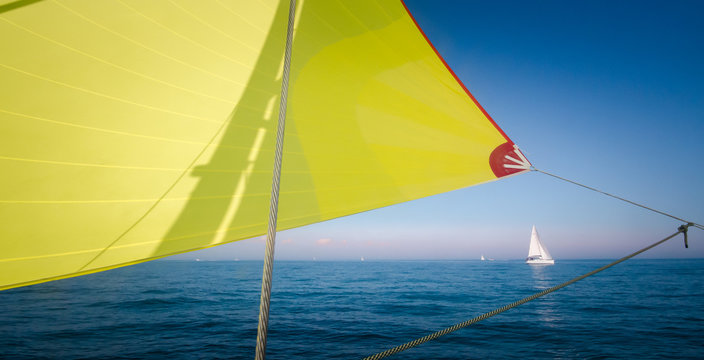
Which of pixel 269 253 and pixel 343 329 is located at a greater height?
pixel 269 253

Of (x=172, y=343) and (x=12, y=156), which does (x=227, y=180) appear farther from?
(x=172, y=343)

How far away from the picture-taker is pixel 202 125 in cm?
208

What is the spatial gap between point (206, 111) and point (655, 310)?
78.2 ft

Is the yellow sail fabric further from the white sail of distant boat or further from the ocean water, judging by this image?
the white sail of distant boat

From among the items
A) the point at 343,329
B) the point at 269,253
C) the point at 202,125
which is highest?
the point at 202,125

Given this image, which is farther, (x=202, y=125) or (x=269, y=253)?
(x=202, y=125)

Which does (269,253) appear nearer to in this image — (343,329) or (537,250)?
(343,329)

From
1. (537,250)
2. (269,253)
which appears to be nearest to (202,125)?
(269,253)

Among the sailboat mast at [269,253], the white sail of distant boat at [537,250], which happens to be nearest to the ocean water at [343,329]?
the sailboat mast at [269,253]

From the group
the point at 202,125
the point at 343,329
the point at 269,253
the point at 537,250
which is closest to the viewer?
the point at 269,253

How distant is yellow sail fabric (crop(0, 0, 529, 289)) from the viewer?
A: 144 centimetres

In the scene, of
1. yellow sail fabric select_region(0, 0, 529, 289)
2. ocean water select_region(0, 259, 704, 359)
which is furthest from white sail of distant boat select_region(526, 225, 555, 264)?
yellow sail fabric select_region(0, 0, 529, 289)

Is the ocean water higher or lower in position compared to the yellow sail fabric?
lower

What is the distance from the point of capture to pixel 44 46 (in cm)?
138
